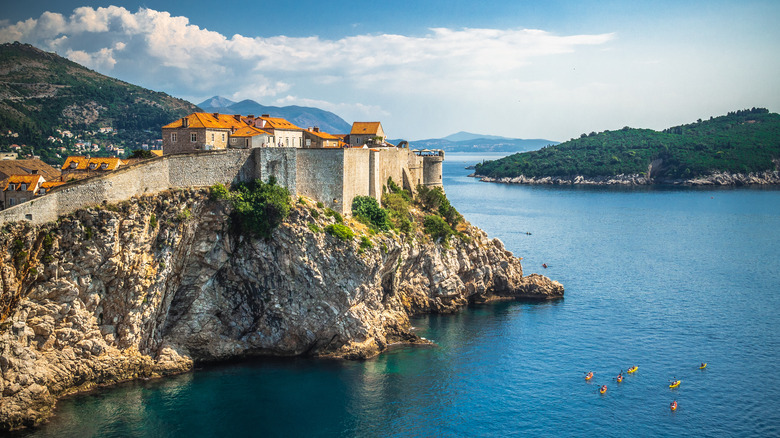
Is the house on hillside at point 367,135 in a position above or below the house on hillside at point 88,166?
above

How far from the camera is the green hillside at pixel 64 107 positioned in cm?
10038

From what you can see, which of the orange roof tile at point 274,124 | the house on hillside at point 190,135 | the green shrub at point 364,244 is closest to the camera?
Result: the green shrub at point 364,244

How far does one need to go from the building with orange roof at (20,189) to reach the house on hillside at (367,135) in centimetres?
3140

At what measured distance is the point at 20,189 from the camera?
4219 centimetres

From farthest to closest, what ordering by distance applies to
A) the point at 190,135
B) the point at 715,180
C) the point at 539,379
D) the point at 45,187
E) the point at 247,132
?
the point at 715,180
the point at 247,132
the point at 190,135
the point at 539,379
the point at 45,187

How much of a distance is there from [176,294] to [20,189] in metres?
12.8

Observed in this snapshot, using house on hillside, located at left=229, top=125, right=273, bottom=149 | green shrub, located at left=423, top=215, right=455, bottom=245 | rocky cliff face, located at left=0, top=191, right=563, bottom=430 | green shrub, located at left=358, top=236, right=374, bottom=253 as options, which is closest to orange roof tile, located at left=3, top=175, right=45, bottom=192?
rocky cliff face, located at left=0, top=191, right=563, bottom=430

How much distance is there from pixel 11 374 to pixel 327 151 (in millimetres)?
27001

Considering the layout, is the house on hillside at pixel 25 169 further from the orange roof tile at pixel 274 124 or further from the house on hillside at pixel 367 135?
the house on hillside at pixel 367 135

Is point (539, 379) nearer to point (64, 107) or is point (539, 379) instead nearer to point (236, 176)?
point (236, 176)

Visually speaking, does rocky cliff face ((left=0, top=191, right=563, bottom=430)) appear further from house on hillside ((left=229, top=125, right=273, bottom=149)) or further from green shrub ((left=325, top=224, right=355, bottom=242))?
house on hillside ((left=229, top=125, right=273, bottom=149))

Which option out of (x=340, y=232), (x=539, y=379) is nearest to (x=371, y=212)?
(x=340, y=232)

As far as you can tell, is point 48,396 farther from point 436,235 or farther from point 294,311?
point 436,235

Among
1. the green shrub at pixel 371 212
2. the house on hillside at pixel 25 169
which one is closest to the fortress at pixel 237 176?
the green shrub at pixel 371 212
